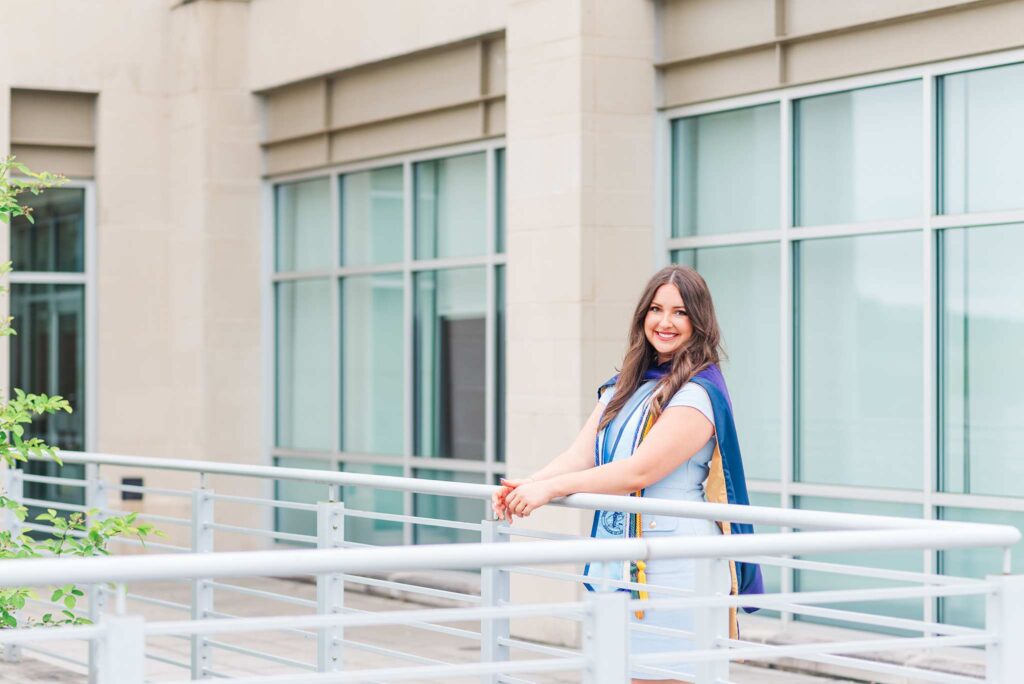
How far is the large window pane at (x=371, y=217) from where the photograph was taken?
14.0 meters

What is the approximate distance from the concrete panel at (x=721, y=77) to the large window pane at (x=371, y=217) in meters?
3.63

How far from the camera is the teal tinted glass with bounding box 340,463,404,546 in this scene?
45.4ft

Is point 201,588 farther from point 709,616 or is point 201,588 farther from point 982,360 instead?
point 709,616

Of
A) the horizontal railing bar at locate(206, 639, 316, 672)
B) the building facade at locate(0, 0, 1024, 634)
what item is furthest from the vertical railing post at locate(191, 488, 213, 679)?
the building facade at locate(0, 0, 1024, 634)

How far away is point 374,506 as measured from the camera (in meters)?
14.2

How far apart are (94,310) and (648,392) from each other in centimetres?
1192

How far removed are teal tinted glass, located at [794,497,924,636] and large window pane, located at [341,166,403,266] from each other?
5037 mm

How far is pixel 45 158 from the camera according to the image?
15.4 m

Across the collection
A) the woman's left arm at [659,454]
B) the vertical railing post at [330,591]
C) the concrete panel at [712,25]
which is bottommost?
the vertical railing post at [330,591]

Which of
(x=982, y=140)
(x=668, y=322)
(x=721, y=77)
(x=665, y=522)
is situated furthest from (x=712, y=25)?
(x=665, y=522)

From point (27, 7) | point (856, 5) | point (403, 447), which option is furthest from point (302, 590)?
point (856, 5)

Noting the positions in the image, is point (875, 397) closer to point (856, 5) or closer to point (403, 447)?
point (856, 5)

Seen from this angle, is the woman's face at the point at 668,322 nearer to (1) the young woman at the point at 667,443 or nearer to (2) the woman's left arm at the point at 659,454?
(1) the young woman at the point at 667,443

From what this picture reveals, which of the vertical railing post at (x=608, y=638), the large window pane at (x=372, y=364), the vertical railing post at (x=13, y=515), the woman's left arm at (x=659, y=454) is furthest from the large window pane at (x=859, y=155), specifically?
the vertical railing post at (x=608, y=638)
